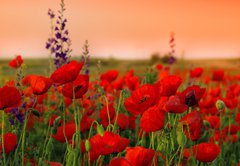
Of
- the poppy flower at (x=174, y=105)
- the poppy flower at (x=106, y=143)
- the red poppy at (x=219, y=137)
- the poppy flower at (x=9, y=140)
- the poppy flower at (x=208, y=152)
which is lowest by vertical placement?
the red poppy at (x=219, y=137)

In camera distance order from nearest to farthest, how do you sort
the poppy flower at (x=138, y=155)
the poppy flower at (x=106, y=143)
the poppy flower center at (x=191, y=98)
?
the poppy flower at (x=138, y=155)
the poppy flower at (x=106, y=143)
the poppy flower center at (x=191, y=98)

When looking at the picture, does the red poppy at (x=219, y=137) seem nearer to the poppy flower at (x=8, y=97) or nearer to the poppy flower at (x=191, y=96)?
the poppy flower at (x=191, y=96)

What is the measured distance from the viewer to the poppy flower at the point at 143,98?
6.52ft

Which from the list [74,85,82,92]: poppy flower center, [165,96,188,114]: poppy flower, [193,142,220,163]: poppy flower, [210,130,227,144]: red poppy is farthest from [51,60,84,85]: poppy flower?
[210,130,227,144]: red poppy

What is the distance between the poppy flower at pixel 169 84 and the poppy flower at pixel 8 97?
68 centimetres

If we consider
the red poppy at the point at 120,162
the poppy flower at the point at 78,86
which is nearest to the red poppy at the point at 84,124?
the poppy flower at the point at 78,86

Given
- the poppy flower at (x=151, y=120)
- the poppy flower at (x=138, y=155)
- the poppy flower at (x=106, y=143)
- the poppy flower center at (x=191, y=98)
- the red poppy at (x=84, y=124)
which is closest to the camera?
the poppy flower at (x=138, y=155)

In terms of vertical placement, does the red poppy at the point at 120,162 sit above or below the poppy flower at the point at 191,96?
below

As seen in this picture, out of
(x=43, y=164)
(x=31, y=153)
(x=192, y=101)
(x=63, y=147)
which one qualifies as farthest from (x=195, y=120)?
(x=63, y=147)

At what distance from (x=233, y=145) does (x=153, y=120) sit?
2354 millimetres

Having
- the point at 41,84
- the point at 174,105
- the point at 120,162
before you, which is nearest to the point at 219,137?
the point at 174,105

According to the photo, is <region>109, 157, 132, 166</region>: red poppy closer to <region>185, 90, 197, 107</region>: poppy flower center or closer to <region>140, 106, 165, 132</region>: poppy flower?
<region>140, 106, 165, 132</region>: poppy flower

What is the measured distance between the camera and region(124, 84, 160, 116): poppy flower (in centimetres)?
199

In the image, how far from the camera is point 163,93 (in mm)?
2283
